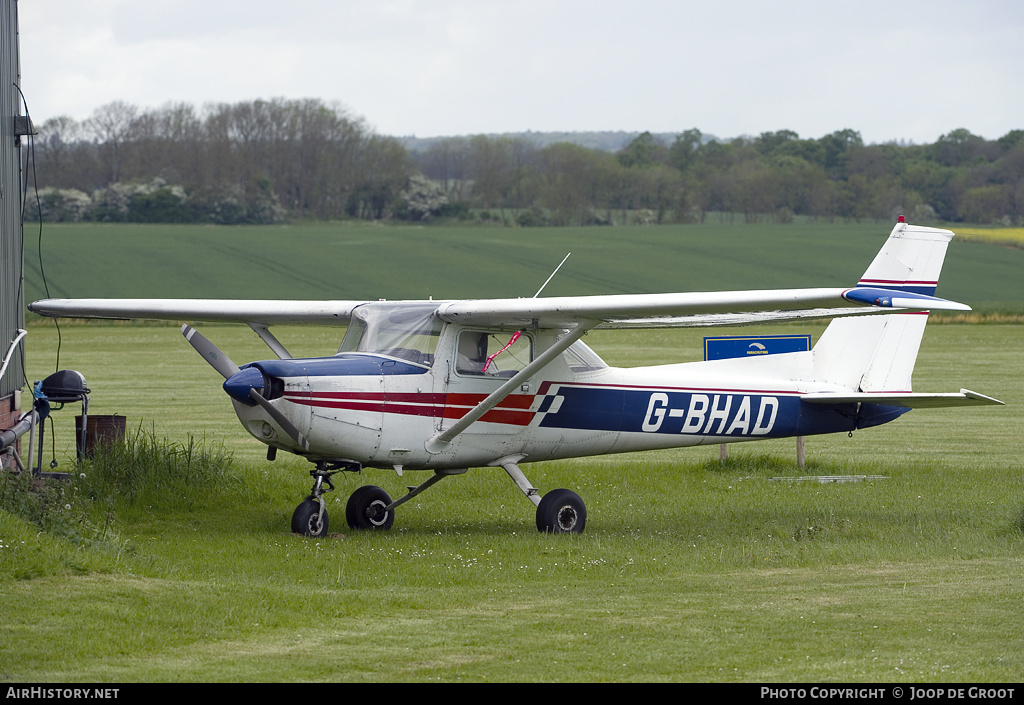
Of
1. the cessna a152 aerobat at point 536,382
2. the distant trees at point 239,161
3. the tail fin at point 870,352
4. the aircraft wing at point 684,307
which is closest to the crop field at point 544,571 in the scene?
the cessna a152 aerobat at point 536,382

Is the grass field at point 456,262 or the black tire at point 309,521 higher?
the black tire at point 309,521

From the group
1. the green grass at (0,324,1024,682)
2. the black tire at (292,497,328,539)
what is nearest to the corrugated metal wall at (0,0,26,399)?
the green grass at (0,324,1024,682)

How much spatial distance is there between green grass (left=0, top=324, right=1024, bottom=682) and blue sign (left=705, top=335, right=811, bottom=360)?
1.57 meters

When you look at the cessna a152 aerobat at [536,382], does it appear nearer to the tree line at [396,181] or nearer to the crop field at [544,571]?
the crop field at [544,571]

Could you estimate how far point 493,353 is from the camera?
38.8 feet

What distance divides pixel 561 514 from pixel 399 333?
225 cm

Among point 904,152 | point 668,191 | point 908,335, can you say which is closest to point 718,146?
point 904,152

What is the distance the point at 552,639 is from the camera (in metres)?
7.01

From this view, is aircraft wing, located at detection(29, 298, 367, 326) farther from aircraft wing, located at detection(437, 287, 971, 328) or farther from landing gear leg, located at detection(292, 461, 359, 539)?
aircraft wing, located at detection(437, 287, 971, 328)

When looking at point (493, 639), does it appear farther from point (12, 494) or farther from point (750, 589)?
point (12, 494)

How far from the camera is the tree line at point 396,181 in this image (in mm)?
105750

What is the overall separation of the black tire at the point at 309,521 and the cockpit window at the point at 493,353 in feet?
5.95

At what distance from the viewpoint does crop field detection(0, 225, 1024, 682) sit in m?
6.48
